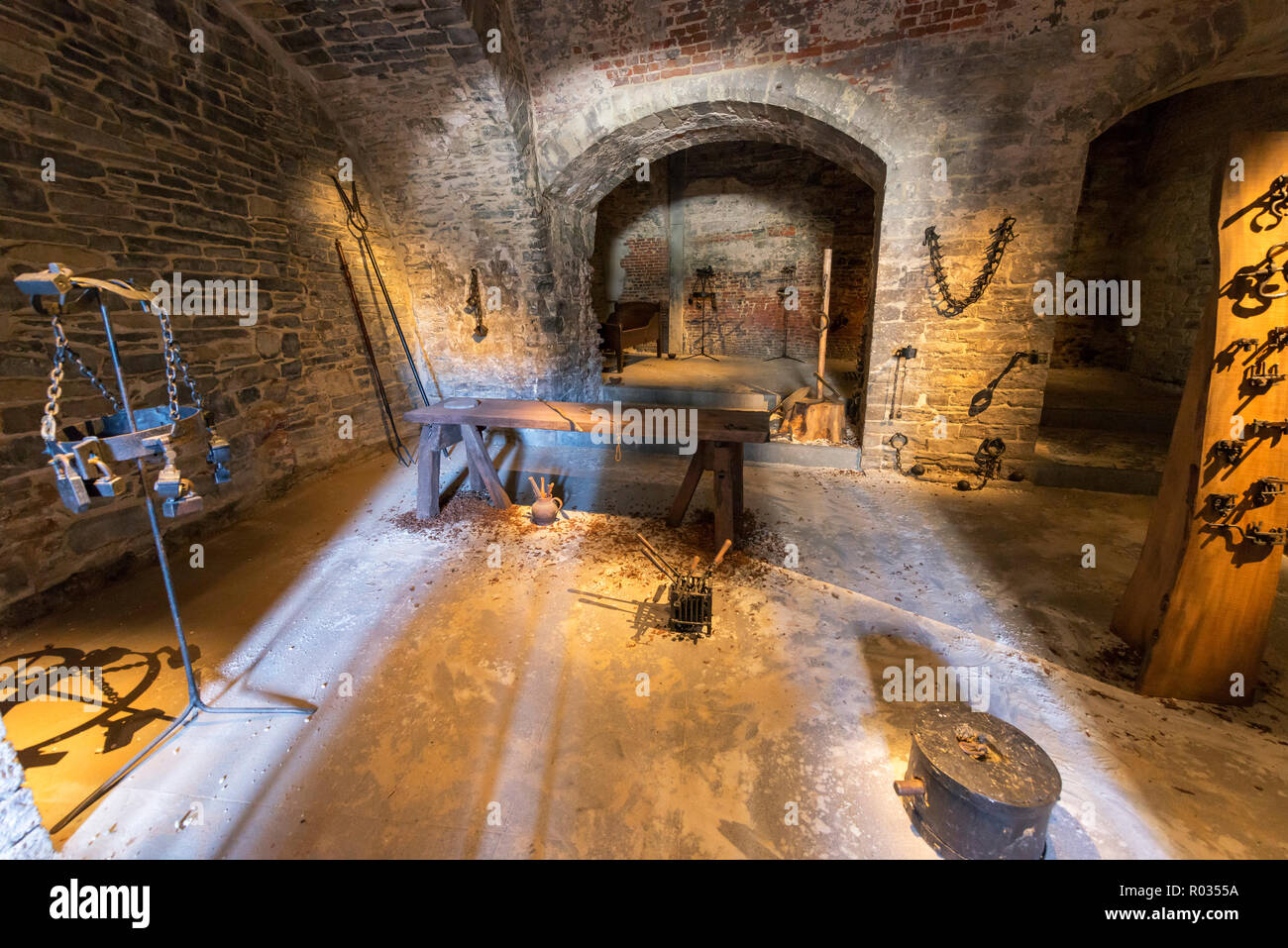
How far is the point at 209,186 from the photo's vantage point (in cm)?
405

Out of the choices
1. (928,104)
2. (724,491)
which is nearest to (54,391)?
(724,491)

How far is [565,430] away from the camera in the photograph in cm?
382

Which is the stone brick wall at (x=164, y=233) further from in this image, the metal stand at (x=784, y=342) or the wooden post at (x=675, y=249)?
the metal stand at (x=784, y=342)

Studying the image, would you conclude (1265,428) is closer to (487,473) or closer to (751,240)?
(487,473)

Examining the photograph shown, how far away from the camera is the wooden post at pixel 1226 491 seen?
2025 millimetres

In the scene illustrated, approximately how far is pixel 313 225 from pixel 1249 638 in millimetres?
7302

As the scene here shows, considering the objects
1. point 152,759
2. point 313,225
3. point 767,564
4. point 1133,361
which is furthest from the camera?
point 1133,361

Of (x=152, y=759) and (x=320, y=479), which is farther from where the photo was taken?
(x=320, y=479)

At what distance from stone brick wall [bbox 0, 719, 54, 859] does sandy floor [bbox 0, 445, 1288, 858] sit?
0.95 feet

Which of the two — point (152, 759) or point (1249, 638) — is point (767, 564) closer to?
point (1249, 638)

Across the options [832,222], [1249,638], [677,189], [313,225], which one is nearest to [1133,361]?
[832,222]

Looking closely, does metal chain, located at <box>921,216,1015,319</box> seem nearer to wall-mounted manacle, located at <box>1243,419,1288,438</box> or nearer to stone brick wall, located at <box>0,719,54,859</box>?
wall-mounted manacle, located at <box>1243,419,1288,438</box>

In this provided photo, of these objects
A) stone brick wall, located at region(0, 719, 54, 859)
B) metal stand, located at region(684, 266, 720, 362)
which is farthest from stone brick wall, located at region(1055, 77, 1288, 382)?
stone brick wall, located at region(0, 719, 54, 859)

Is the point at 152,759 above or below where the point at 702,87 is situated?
below
